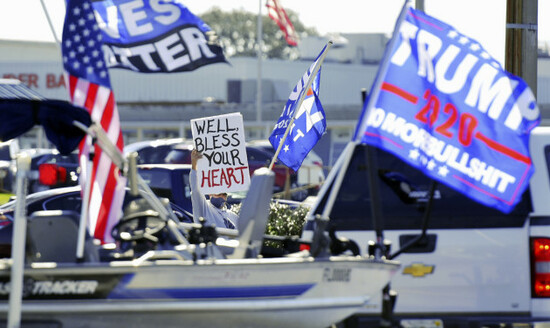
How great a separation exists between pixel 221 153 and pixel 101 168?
439cm

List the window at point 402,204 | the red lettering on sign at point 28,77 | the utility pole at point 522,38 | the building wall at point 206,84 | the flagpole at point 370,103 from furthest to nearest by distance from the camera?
the red lettering on sign at point 28,77
the building wall at point 206,84
the utility pole at point 522,38
the window at point 402,204
the flagpole at point 370,103

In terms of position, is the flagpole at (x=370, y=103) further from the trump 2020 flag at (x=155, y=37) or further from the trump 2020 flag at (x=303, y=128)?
the trump 2020 flag at (x=303, y=128)

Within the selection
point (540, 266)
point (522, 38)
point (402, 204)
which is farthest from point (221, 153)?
point (540, 266)

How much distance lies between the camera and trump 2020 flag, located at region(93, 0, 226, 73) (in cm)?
898

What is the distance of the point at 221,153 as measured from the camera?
11359mm

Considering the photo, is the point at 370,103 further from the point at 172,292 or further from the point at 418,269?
the point at 172,292

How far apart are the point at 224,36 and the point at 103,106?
3428 inches

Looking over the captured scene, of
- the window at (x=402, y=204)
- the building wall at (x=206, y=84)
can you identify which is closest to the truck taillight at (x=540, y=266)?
the window at (x=402, y=204)

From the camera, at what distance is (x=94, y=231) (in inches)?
281

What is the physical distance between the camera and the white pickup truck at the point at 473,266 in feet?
23.2

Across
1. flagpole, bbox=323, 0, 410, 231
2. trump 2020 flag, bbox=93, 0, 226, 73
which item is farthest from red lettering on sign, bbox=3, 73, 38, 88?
flagpole, bbox=323, 0, 410, 231

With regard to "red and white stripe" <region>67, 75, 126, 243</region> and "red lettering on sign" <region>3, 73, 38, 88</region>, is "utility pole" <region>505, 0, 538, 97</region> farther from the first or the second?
"red lettering on sign" <region>3, 73, 38, 88</region>

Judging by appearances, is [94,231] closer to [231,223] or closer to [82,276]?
[82,276]

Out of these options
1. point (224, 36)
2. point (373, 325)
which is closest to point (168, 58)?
point (373, 325)
